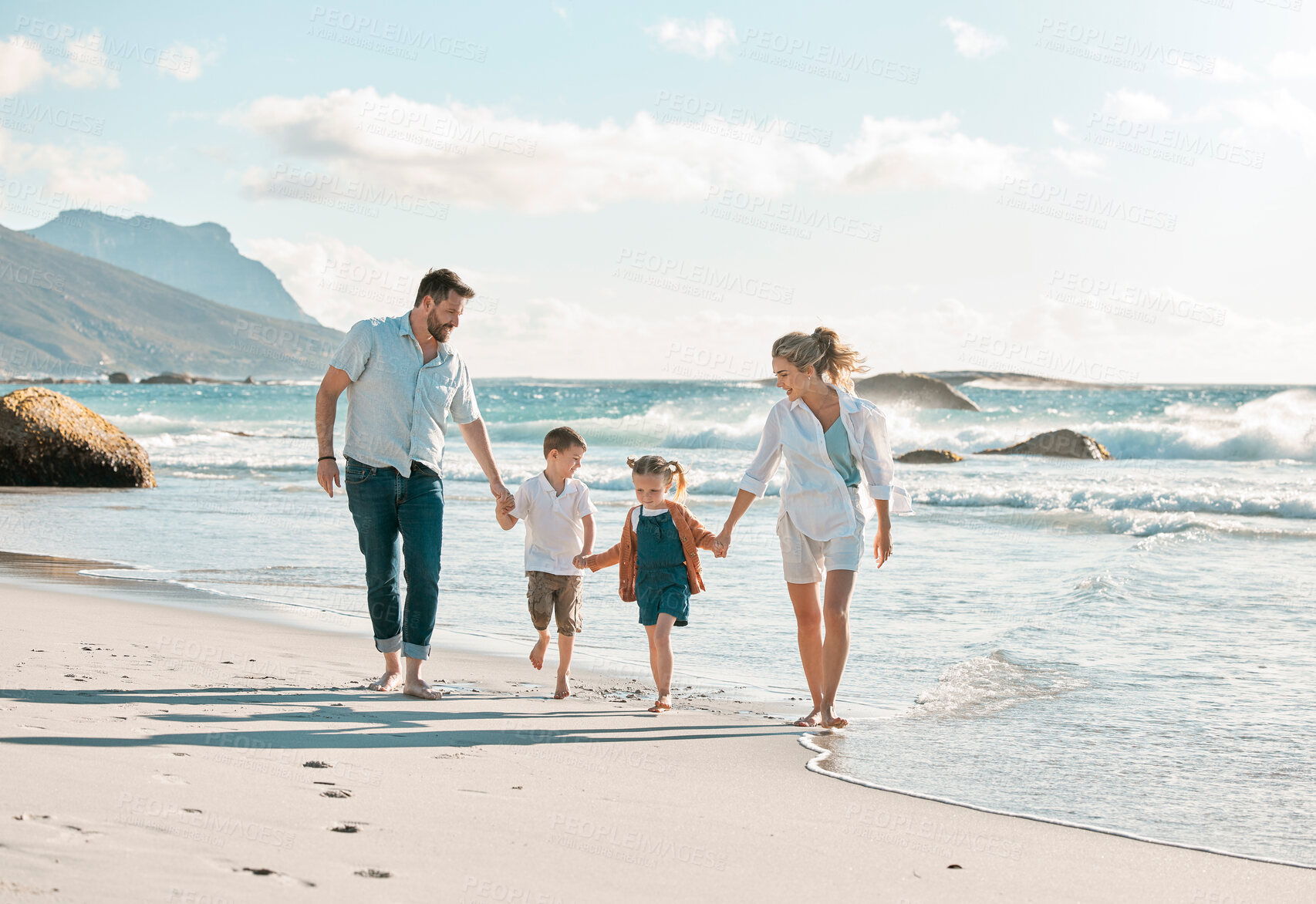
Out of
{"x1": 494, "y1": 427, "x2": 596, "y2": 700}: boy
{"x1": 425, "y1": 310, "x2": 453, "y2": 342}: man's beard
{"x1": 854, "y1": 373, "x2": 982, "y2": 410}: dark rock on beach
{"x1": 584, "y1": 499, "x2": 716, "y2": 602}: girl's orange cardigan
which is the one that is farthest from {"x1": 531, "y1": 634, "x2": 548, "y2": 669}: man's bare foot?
{"x1": 854, "y1": 373, "x2": 982, "y2": 410}: dark rock on beach

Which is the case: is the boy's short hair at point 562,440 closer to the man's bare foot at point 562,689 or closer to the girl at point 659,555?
the girl at point 659,555

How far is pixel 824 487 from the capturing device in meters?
4.76

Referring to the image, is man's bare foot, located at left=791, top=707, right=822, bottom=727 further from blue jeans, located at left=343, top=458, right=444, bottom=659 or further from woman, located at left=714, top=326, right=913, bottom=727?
blue jeans, located at left=343, top=458, right=444, bottom=659

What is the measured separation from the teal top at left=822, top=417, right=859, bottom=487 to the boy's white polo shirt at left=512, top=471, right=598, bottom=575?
1.25 metres

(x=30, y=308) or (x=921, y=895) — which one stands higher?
(x=30, y=308)

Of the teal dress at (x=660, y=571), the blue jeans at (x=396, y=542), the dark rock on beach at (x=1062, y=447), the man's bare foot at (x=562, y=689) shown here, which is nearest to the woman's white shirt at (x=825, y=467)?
the teal dress at (x=660, y=571)

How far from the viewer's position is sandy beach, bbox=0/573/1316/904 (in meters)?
2.41

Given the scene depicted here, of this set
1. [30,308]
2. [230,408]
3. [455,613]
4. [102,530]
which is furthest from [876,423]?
[30,308]

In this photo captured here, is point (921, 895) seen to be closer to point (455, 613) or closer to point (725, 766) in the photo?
point (725, 766)

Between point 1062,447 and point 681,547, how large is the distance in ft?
83.9

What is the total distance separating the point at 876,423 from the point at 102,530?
10.1 meters

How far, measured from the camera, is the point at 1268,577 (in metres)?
9.30

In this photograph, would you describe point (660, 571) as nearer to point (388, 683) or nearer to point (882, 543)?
point (882, 543)

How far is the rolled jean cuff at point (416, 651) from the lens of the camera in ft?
15.8
